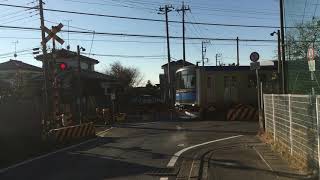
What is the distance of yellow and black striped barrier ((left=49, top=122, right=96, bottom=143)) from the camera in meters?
24.2

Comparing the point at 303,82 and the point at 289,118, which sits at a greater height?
the point at 303,82

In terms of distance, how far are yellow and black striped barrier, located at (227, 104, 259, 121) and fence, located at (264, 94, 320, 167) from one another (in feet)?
58.0

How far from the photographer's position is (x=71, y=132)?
25.5m

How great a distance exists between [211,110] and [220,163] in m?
22.3

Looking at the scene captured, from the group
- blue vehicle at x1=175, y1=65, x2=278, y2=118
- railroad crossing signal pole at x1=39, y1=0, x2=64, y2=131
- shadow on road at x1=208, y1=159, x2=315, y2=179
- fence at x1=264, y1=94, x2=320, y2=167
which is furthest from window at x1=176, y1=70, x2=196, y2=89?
shadow on road at x1=208, y1=159, x2=315, y2=179

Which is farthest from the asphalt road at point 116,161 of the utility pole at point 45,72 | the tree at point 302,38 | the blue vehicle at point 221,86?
the blue vehicle at point 221,86

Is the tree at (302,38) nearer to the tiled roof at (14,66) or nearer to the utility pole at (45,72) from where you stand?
the utility pole at (45,72)

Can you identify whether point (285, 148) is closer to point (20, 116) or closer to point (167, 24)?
point (20, 116)

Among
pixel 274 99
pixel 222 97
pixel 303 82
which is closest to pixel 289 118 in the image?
pixel 303 82

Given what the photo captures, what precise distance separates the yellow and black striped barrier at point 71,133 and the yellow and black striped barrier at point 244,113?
37.4 ft

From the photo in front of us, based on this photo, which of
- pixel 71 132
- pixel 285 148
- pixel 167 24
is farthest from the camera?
pixel 167 24

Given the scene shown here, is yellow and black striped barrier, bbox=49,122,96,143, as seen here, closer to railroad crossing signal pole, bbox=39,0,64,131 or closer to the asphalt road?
railroad crossing signal pole, bbox=39,0,64,131

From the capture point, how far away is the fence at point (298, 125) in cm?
1078

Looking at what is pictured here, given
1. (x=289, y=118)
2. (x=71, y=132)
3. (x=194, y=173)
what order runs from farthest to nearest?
(x=71, y=132) < (x=289, y=118) < (x=194, y=173)
